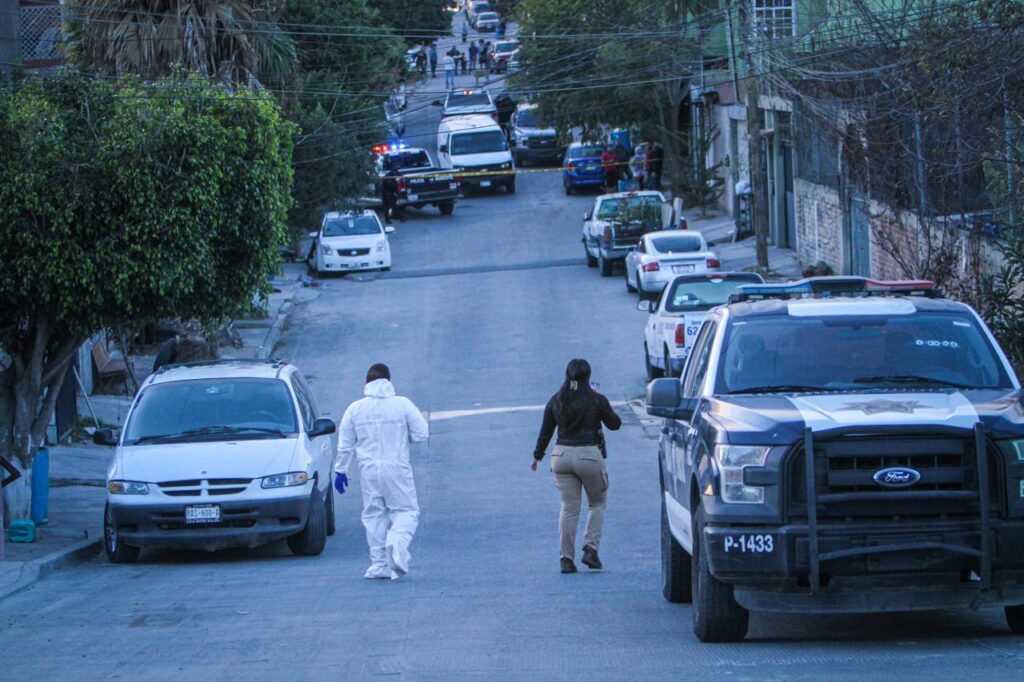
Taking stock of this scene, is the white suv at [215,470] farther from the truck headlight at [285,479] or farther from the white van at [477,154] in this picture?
the white van at [477,154]

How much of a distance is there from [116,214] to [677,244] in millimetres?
18895

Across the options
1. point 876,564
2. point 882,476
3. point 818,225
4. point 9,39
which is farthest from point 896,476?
point 818,225

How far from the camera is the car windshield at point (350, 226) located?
129 feet

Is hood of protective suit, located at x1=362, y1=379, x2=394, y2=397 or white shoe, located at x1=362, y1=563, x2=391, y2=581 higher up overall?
hood of protective suit, located at x1=362, y1=379, x2=394, y2=397

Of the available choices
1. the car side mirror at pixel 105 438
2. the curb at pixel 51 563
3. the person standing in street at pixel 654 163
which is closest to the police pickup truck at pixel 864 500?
the curb at pixel 51 563

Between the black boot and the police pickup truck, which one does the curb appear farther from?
the police pickup truck

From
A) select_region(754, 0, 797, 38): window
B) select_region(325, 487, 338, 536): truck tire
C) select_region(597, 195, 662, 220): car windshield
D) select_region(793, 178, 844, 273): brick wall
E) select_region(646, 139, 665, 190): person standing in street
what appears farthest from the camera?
select_region(646, 139, 665, 190): person standing in street

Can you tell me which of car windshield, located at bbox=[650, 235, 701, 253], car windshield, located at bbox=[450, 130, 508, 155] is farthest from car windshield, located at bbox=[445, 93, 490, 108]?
car windshield, located at bbox=[650, 235, 701, 253]

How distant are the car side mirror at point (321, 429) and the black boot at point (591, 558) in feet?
11.2

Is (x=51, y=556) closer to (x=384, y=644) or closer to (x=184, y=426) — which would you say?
(x=184, y=426)

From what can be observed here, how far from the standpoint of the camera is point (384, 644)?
8711mm

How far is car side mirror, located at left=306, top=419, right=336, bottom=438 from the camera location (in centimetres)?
1392

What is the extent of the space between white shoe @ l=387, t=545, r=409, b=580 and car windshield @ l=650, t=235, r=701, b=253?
20376 mm

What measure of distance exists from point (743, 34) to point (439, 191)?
1820 centimetres
